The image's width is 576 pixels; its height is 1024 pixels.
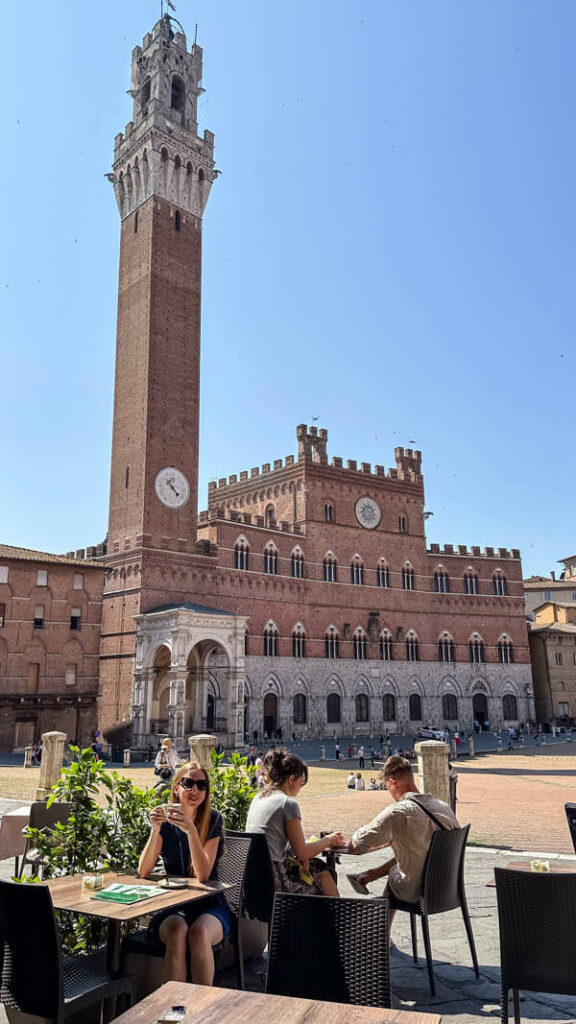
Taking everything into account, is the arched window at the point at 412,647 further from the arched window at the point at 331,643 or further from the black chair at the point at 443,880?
the black chair at the point at 443,880

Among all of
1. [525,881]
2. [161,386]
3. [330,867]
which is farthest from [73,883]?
[161,386]

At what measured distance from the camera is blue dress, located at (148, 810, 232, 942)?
430cm

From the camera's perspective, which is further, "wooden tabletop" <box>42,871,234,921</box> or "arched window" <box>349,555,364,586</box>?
"arched window" <box>349,555,364,586</box>

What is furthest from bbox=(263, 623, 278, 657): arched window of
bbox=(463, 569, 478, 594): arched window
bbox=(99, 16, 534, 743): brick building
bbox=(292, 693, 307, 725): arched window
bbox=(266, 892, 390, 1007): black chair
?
bbox=(266, 892, 390, 1007): black chair

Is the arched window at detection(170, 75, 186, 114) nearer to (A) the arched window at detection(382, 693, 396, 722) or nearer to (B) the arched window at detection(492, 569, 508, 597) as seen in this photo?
(B) the arched window at detection(492, 569, 508, 597)

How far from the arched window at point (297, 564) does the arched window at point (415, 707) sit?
36.4 feet

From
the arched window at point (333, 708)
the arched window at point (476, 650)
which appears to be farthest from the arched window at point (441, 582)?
the arched window at point (333, 708)

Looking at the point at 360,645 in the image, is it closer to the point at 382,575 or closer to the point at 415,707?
the point at 382,575

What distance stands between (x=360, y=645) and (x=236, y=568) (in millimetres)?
10374

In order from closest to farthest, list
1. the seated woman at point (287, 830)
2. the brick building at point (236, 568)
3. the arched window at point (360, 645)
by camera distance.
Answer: the seated woman at point (287, 830)
the brick building at point (236, 568)
the arched window at point (360, 645)

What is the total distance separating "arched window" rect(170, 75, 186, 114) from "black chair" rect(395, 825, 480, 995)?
4211 cm

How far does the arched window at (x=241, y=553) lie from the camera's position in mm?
37753

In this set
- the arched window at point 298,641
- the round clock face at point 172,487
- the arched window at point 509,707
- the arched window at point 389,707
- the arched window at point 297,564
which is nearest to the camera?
the round clock face at point 172,487

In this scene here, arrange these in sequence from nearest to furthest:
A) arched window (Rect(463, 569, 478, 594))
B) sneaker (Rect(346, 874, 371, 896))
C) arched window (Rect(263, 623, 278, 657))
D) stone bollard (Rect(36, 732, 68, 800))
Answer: sneaker (Rect(346, 874, 371, 896)), stone bollard (Rect(36, 732, 68, 800)), arched window (Rect(263, 623, 278, 657)), arched window (Rect(463, 569, 478, 594))
